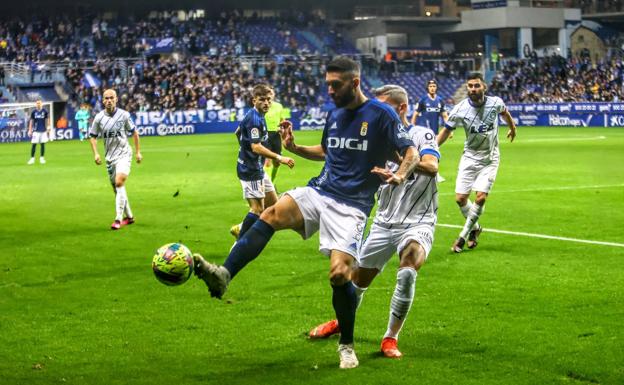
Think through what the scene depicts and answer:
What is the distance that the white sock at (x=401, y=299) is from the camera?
7.98m

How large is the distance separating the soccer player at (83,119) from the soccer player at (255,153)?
39551 millimetres

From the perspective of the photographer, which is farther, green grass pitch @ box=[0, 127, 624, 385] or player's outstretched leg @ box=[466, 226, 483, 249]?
player's outstretched leg @ box=[466, 226, 483, 249]

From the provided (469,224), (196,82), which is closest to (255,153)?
(469,224)

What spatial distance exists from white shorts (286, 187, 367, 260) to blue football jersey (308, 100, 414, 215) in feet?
0.27

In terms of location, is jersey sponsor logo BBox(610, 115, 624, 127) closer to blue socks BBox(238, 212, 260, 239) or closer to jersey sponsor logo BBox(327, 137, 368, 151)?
blue socks BBox(238, 212, 260, 239)

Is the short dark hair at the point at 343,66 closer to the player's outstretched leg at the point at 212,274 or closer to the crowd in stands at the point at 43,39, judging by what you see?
the player's outstretched leg at the point at 212,274

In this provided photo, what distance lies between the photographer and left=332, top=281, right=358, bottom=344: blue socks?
25.0 ft

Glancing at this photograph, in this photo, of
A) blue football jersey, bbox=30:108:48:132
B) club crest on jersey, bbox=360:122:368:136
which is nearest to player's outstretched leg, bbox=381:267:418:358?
club crest on jersey, bbox=360:122:368:136

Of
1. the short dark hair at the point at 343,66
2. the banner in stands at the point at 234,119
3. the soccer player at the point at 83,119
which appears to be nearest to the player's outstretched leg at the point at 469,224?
the short dark hair at the point at 343,66

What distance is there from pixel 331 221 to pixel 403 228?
2.75 feet

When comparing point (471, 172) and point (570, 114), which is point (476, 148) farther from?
point (570, 114)

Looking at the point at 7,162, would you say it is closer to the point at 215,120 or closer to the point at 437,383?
the point at 215,120

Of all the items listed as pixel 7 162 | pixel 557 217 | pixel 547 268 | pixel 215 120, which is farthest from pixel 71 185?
pixel 215 120

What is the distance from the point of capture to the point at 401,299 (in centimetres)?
805
